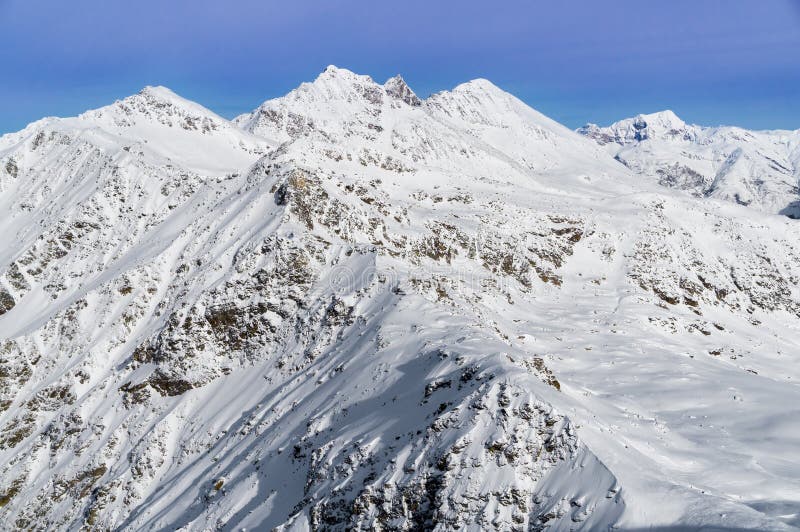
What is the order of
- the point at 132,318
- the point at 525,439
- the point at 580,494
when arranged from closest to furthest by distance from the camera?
the point at 580,494, the point at 525,439, the point at 132,318

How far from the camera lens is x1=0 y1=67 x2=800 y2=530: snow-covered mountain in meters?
17.9

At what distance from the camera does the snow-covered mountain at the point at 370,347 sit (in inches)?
705

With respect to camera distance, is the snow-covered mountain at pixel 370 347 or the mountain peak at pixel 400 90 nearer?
the snow-covered mountain at pixel 370 347

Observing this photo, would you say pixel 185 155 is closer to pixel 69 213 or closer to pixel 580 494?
pixel 69 213

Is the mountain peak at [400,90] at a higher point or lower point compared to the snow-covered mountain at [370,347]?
higher

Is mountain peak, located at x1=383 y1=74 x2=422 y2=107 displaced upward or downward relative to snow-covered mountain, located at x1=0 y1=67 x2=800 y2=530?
upward

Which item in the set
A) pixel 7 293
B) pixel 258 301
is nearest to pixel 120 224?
pixel 7 293

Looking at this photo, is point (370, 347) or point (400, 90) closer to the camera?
point (370, 347)

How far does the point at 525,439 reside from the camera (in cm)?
1759

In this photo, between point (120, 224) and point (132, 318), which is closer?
point (132, 318)

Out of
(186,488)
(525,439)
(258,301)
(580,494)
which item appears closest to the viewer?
(580,494)

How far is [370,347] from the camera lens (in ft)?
97.1

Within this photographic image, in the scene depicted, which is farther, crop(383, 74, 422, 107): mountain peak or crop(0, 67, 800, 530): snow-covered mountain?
crop(383, 74, 422, 107): mountain peak

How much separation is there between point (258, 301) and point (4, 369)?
33329 millimetres
